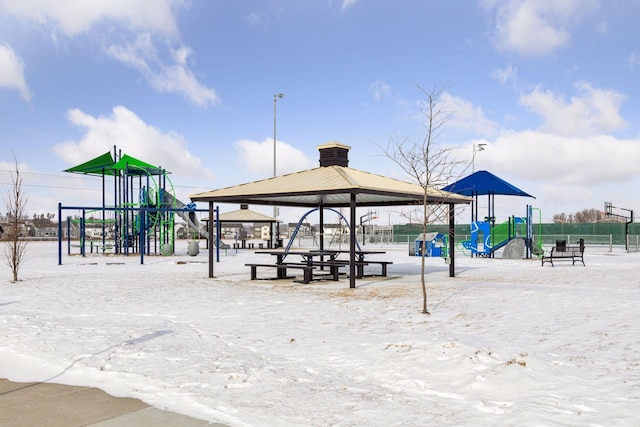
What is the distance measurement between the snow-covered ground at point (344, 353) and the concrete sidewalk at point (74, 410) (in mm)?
193

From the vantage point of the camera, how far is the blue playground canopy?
27.6 m

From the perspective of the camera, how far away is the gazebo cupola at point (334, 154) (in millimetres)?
16344

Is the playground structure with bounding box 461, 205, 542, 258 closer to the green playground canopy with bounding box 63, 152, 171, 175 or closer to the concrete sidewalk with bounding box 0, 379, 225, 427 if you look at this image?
the green playground canopy with bounding box 63, 152, 171, 175

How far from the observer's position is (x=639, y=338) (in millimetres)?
7742

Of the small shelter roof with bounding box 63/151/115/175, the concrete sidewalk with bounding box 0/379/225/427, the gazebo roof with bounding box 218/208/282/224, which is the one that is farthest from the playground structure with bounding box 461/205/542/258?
the concrete sidewalk with bounding box 0/379/225/427

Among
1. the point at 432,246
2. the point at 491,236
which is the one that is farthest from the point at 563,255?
the point at 432,246

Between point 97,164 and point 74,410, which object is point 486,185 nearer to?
point 97,164

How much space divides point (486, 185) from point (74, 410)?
25406 mm

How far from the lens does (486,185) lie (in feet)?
91.1

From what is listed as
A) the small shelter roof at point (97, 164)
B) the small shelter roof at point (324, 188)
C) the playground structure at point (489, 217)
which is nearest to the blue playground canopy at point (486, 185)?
the playground structure at point (489, 217)

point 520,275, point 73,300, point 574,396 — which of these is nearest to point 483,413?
point 574,396

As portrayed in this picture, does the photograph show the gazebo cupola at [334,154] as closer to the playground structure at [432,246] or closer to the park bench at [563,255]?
the park bench at [563,255]

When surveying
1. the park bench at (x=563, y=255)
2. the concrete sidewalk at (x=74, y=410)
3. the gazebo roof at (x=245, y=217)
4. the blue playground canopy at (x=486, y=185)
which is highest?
the blue playground canopy at (x=486, y=185)

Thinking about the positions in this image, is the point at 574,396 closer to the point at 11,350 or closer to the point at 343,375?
the point at 343,375
